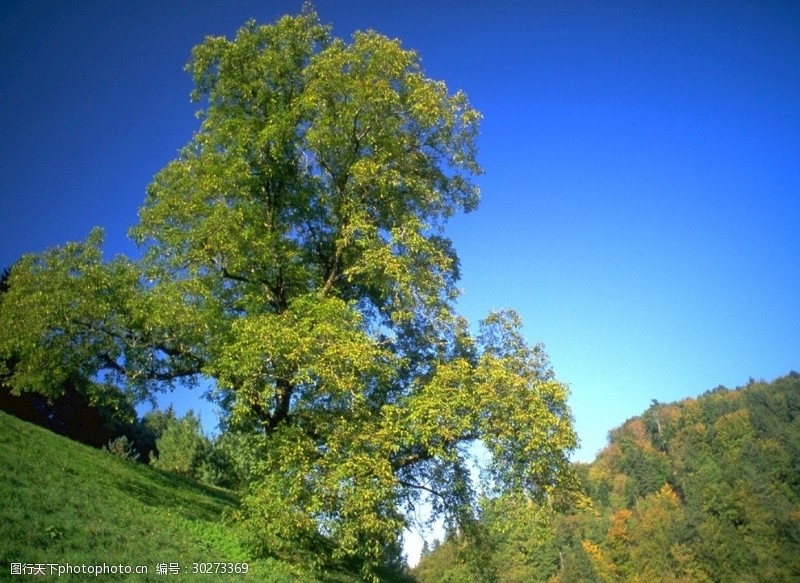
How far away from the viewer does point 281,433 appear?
44.1ft

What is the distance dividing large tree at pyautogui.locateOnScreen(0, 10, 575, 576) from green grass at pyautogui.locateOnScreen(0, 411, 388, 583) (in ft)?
5.03

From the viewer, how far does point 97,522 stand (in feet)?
37.9

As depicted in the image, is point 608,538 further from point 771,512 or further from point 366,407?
point 366,407


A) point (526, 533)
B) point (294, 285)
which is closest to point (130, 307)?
point (294, 285)

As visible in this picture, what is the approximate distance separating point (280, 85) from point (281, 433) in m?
11.8

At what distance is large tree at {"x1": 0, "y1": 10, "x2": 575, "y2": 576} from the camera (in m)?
12.7

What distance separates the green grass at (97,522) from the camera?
9531 mm

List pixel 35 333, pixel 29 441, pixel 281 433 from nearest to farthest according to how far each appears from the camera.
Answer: pixel 281 433
pixel 35 333
pixel 29 441

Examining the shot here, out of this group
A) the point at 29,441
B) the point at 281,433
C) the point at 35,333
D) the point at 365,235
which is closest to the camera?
the point at 281,433

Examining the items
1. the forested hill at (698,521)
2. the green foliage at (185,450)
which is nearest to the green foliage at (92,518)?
the green foliage at (185,450)

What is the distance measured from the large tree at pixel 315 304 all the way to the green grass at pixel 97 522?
1533 mm

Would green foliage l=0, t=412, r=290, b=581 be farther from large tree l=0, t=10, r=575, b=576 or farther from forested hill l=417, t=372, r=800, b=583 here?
forested hill l=417, t=372, r=800, b=583

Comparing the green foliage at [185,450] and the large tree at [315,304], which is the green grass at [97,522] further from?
the green foliage at [185,450]

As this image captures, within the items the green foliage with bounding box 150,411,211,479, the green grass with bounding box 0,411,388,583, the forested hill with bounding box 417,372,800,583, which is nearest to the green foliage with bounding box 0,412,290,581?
the green grass with bounding box 0,411,388,583
